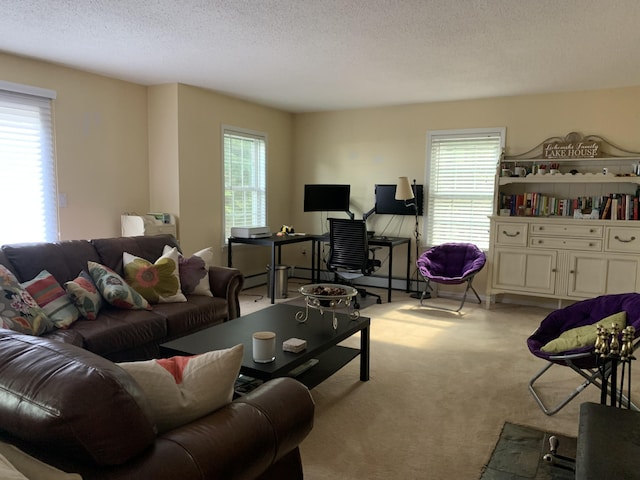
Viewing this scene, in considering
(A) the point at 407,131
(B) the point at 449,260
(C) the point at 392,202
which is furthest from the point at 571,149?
(C) the point at 392,202

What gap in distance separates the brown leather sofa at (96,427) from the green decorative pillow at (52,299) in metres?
1.59

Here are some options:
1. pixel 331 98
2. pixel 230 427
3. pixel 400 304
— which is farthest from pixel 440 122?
pixel 230 427

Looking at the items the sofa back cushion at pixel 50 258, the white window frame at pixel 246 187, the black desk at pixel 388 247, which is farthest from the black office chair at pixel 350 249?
the sofa back cushion at pixel 50 258

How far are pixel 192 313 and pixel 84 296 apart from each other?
71cm

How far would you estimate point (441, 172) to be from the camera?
5.85m

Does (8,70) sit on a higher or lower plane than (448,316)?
higher

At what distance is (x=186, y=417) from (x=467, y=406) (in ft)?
6.58

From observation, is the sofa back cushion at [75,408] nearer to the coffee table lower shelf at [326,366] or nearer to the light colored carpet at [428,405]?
the light colored carpet at [428,405]

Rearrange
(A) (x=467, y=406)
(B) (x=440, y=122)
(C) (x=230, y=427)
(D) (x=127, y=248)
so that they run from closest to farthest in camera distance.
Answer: (C) (x=230, y=427) → (A) (x=467, y=406) → (D) (x=127, y=248) → (B) (x=440, y=122)

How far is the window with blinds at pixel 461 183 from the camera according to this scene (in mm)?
5582

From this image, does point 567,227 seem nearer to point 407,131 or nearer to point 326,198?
point 407,131

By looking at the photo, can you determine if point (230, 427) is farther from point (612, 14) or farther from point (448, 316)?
point (448, 316)

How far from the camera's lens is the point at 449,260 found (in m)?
5.50

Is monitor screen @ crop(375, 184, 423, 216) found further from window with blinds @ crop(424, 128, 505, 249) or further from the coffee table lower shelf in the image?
the coffee table lower shelf
